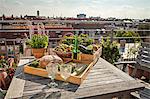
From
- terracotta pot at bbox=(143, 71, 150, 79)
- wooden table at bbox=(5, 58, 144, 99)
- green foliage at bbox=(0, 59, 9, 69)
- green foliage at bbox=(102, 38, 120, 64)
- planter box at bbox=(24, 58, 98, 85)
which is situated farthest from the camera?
green foliage at bbox=(102, 38, 120, 64)

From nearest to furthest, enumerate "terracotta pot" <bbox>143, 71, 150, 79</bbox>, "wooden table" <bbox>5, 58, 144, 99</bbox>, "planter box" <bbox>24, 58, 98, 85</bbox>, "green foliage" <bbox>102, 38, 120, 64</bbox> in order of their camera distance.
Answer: "wooden table" <bbox>5, 58, 144, 99</bbox>
"planter box" <bbox>24, 58, 98, 85</bbox>
"terracotta pot" <bbox>143, 71, 150, 79</bbox>
"green foliage" <bbox>102, 38, 120, 64</bbox>

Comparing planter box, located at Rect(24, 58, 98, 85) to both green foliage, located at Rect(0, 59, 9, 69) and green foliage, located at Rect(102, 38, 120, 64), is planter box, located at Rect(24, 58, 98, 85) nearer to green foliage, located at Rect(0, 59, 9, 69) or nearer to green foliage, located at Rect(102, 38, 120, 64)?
green foliage, located at Rect(0, 59, 9, 69)

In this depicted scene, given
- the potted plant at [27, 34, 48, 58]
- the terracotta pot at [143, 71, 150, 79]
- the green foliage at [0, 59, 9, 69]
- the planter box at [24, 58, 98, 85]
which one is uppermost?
the potted plant at [27, 34, 48, 58]

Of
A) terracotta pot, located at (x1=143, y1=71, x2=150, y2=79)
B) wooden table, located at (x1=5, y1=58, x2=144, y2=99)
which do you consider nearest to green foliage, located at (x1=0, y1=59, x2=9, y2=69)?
wooden table, located at (x1=5, y1=58, x2=144, y2=99)

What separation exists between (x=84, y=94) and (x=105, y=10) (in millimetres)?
7029

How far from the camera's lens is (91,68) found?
1.97 metres

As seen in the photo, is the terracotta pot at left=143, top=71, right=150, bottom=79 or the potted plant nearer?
the potted plant

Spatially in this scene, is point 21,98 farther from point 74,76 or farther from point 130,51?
point 130,51

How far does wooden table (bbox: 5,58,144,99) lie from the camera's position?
4.53 ft

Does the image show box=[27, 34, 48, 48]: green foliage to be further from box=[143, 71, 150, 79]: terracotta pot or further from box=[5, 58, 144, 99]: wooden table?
box=[143, 71, 150, 79]: terracotta pot

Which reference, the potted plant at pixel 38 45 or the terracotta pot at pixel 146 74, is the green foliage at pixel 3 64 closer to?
the potted plant at pixel 38 45

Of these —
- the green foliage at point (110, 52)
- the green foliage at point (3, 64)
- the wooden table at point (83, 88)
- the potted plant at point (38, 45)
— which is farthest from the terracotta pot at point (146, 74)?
the green foliage at point (3, 64)

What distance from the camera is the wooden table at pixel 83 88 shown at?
4.53ft

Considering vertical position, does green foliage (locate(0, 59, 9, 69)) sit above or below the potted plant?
below
